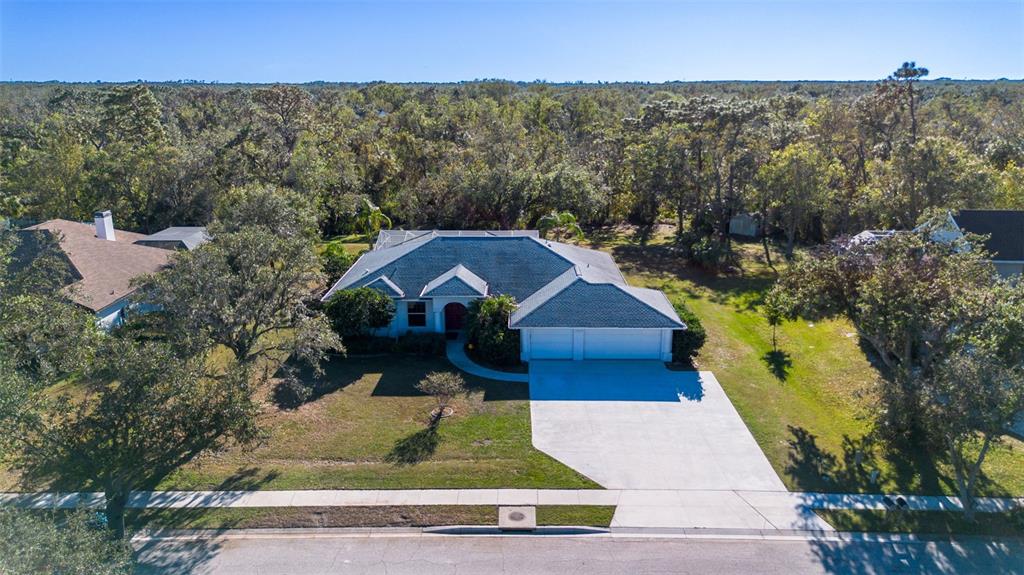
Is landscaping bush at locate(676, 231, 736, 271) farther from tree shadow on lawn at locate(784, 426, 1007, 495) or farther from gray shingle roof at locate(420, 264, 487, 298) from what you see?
tree shadow on lawn at locate(784, 426, 1007, 495)

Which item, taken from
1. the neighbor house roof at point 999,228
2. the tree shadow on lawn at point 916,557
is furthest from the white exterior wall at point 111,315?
the neighbor house roof at point 999,228

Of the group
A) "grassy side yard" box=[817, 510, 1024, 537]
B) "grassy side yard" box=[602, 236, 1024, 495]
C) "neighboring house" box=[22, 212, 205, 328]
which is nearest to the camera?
"grassy side yard" box=[817, 510, 1024, 537]

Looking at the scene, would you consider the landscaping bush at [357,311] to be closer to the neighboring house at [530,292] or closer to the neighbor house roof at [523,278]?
the neighboring house at [530,292]

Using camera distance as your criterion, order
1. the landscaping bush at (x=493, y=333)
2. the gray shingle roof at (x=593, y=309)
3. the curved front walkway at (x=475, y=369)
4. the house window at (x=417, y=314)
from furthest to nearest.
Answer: the house window at (x=417, y=314) → the landscaping bush at (x=493, y=333) → the gray shingle roof at (x=593, y=309) → the curved front walkway at (x=475, y=369)

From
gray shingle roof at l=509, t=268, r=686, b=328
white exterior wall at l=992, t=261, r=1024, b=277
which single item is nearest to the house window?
gray shingle roof at l=509, t=268, r=686, b=328

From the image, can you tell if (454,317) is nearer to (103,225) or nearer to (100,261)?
(100,261)
